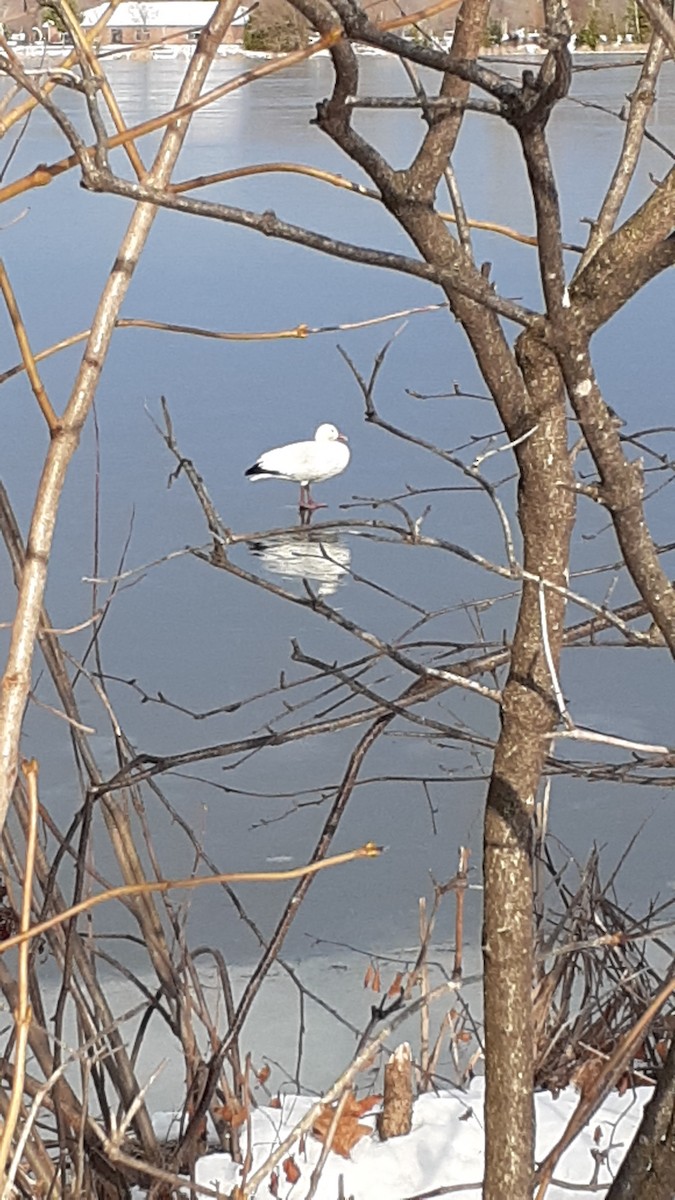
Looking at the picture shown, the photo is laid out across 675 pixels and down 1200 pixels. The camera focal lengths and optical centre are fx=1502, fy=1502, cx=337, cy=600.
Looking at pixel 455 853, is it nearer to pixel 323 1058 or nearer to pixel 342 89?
pixel 323 1058

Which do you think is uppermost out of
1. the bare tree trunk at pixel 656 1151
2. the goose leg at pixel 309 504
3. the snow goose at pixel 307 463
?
the snow goose at pixel 307 463

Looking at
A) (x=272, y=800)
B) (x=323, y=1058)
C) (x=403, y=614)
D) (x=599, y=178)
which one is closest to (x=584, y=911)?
(x=323, y=1058)

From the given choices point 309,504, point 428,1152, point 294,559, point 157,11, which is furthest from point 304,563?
point 428,1152

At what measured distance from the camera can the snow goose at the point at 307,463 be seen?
2.97m

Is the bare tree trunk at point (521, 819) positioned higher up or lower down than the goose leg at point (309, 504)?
lower down

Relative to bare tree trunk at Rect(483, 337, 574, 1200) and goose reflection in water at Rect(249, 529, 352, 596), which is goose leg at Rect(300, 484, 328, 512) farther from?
bare tree trunk at Rect(483, 337, 574, 1200)

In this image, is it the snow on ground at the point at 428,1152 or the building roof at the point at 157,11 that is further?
the snow on ground at the point at 428,1152

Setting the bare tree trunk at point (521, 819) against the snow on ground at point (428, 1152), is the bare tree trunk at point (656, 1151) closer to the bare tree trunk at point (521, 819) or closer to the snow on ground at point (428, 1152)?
the bare tree trunk at point (521, 819)

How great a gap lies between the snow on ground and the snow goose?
68.0 inches

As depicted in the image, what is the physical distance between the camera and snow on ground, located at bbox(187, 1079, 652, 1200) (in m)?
1.25

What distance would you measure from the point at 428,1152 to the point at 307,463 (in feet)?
6.03

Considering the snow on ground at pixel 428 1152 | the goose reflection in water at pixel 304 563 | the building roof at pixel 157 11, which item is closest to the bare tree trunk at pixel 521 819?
the building roof at pixel 157 11

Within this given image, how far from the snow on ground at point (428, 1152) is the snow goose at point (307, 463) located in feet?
5.67

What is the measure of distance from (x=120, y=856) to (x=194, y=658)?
1.24m
